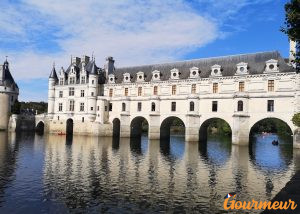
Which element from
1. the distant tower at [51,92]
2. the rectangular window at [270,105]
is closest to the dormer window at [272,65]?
the rectangular window at [270,105]

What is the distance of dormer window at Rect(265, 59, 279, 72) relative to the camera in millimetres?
45781

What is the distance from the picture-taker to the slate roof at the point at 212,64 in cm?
4787

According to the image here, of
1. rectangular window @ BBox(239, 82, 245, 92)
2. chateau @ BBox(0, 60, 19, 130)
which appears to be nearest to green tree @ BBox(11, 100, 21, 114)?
chateau @ BBox(0, 60, 19, 130)

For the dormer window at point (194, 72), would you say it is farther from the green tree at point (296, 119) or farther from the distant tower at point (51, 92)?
the distant tower at point (51, 92)

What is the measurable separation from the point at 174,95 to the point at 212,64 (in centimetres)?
892

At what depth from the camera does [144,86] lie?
59.8 metres

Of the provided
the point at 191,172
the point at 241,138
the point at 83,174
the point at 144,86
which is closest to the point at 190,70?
the point at 144,86

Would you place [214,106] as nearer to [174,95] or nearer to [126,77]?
[174,95]

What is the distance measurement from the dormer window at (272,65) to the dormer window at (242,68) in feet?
10.7

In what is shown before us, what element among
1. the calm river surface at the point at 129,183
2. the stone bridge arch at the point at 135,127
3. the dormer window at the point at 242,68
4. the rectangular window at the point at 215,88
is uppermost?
the dormer window at the point at 242,68

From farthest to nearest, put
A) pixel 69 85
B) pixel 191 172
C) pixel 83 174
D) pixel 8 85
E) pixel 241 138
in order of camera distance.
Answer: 1. pixel 8 85
2. pixel 69 85
3. pixel 241 138
4. pixel 191 172
5. pixel 83 174

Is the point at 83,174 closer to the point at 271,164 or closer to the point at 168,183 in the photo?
the point at 168,183

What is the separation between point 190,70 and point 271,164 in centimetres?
2769

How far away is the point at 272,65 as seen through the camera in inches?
1820
